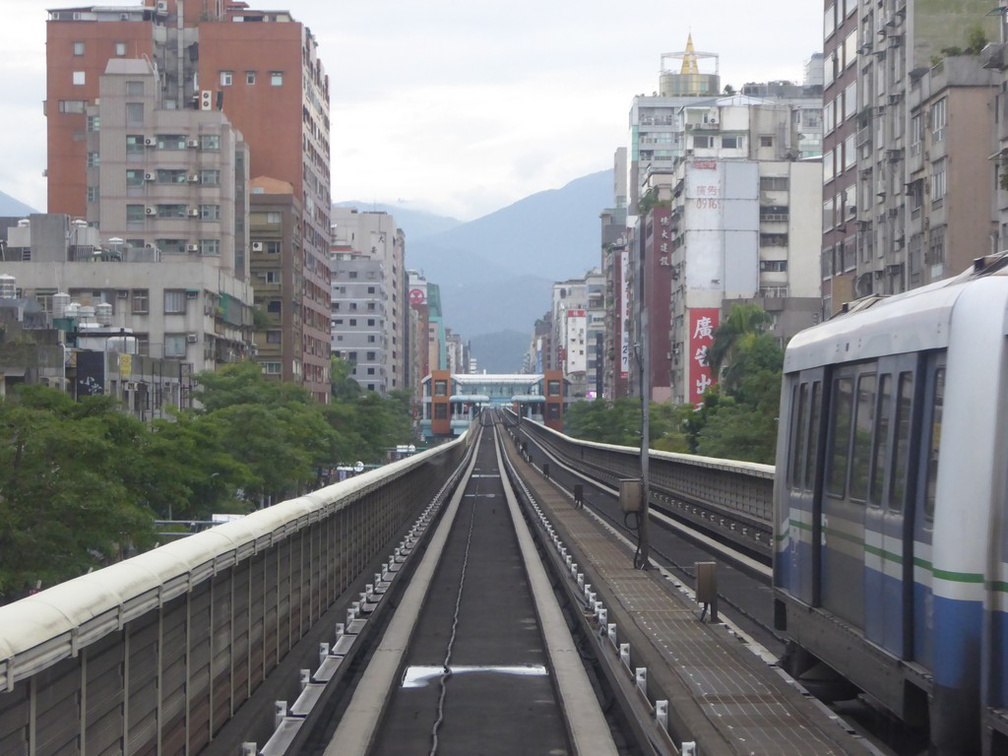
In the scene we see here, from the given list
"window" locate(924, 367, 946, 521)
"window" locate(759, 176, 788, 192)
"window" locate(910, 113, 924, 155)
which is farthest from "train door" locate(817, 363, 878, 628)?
"window" locate(759, 176, 788, 192)

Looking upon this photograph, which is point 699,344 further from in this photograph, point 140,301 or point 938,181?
point 938,181

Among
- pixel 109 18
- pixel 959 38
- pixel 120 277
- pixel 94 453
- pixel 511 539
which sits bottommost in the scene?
pixel 511 539

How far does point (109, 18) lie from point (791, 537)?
108814 mm

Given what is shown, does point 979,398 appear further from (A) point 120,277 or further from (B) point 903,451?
(A) point 120,277

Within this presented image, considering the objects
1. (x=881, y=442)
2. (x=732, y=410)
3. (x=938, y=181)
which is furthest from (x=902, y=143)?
(x=881, y=442)

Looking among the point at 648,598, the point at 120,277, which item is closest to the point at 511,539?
the point at 648,598

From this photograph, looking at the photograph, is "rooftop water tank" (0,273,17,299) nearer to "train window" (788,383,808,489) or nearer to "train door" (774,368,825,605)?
"train door" (774,368,825,605)

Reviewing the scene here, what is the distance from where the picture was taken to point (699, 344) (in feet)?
379

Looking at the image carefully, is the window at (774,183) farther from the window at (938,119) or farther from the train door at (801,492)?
the train door at (801,492)

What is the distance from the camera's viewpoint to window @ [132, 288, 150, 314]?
77625 millimetres

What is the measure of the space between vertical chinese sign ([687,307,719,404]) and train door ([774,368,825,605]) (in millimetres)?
100813

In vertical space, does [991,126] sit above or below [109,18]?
below

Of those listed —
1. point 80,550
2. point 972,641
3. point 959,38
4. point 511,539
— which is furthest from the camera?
point 959,38

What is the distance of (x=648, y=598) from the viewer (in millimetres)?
20688
